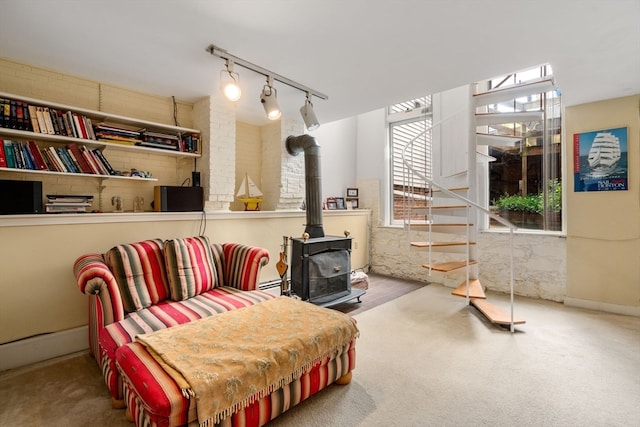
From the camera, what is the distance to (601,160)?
3.43 m

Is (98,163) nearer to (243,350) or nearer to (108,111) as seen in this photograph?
(108,111)

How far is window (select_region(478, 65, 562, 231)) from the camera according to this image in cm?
391

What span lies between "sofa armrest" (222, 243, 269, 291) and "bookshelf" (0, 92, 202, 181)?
1203mm

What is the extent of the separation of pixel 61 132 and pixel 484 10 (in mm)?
3394

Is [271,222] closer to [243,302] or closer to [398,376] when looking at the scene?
[243,302]

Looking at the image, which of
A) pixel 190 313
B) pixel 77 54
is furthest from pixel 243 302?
pixel 77 54

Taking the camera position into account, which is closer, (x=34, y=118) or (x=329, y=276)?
(x=34, y=118)

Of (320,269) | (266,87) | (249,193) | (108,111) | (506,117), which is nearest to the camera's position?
(108,111)

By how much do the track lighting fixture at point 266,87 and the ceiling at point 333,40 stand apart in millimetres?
61

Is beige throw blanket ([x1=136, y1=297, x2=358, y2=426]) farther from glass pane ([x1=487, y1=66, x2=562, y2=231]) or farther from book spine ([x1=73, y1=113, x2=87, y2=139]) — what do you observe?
glass pane ([x1=487, y1=66, x2=562, y2=231])

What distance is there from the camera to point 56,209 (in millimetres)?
2543

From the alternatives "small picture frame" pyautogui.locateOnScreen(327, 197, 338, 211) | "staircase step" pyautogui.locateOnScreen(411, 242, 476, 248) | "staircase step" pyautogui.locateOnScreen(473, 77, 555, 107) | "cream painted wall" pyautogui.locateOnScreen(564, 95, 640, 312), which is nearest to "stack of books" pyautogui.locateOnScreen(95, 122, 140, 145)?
"small picture frame" pyautogui.locateOnScreen(327, 197, 338, 211)

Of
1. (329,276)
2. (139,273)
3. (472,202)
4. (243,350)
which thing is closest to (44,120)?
(139,273)

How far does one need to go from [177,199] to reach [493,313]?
11.4 feet
